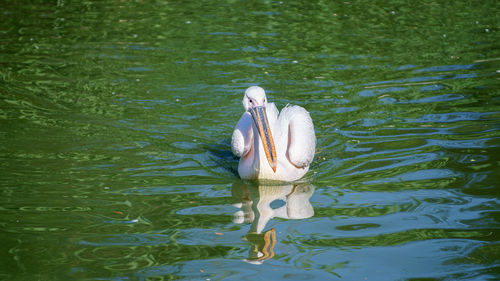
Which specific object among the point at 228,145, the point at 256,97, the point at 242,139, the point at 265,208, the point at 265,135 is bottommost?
the point at 265,208

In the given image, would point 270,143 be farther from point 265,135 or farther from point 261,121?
point 261,121

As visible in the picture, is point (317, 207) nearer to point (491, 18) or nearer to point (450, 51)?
point (450, 51)

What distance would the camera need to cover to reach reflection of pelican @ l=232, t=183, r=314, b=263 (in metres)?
4.55

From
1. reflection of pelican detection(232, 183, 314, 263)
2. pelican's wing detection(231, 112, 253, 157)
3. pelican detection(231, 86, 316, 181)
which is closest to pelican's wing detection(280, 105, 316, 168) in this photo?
pelican detection(231, 86, 316, 181)

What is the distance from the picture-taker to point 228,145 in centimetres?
665

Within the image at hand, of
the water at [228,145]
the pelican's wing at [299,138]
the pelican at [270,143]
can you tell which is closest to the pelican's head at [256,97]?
the pelican at [270,143]

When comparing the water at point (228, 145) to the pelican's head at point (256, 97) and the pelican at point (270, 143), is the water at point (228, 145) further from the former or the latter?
the pelican's head at point (256, 97)

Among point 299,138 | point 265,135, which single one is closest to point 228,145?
point 299,138

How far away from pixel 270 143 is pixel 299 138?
0.40 metres

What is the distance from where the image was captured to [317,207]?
5.12 m

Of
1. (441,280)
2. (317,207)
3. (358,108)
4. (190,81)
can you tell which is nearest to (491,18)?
(358,108)

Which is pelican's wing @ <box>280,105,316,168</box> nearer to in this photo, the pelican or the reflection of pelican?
the pelican

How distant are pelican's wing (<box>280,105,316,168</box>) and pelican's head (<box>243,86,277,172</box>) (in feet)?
0.82

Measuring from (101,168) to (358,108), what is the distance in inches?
117
